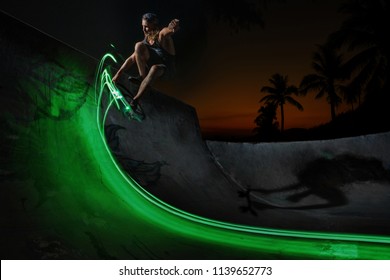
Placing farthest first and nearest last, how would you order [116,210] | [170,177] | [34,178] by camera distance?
[170,177]
[116,210]
[34,178]

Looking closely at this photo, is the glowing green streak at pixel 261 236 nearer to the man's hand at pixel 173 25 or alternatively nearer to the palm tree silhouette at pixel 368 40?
the man's hand at pixel 173 25

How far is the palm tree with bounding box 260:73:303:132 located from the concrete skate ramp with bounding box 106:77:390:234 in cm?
224

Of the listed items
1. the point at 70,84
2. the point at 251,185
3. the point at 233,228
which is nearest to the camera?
the point at 233,228

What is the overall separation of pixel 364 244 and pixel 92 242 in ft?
11.8

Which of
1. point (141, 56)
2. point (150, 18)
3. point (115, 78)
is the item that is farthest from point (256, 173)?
point (150, 18)

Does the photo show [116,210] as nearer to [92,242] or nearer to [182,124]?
[92,242]

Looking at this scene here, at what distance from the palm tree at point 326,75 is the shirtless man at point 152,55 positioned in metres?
4.72

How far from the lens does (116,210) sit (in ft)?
14.3

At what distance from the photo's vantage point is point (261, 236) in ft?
Result: 15.1

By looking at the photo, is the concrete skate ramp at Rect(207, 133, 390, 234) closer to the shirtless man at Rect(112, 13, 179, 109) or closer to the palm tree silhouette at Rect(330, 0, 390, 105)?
the shirtless man at Rect(112, 13, 179, 109)

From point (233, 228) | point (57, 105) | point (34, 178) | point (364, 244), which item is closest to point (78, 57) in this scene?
point (57, 105)

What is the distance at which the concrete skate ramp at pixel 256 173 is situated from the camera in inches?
215

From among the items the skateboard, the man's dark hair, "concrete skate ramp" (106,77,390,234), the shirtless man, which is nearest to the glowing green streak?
"concrete skate ramp" (106,77,390,234)

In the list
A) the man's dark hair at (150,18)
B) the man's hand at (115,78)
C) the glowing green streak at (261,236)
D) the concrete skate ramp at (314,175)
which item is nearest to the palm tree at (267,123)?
the concrete skate ramp at (314,175)
